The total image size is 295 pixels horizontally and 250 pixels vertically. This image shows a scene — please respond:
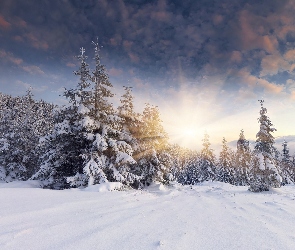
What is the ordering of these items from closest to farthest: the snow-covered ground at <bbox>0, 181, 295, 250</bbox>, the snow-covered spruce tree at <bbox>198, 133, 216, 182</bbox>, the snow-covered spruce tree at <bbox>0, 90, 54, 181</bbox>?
Answer: 1. the snow-covered ground at <bbox>0, 181, 295, 250</bbox>
2. the snow-covered spruce tree at <bbox>0, 90, 54, 181</bbox>
3. the snow-covered spruce tree at <bbox>198, 133, 216, 182</bbox>

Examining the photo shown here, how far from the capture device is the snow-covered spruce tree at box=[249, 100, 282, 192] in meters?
22.2

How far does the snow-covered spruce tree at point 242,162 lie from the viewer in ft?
188

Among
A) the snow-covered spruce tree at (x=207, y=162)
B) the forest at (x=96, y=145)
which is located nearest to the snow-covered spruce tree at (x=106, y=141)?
the forest at (x=96, y=145)

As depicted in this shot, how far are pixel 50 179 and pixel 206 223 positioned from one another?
46.6ft

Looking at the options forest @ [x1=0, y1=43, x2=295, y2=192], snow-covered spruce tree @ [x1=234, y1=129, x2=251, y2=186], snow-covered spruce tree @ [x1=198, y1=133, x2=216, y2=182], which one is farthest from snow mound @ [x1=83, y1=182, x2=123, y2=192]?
snow-covered spruce tree @ [x1=234, y1=129, x2=251, y2=186]

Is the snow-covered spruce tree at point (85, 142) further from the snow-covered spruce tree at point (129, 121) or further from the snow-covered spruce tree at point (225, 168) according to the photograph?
the snow-covered spruce tree at point (225, 168)

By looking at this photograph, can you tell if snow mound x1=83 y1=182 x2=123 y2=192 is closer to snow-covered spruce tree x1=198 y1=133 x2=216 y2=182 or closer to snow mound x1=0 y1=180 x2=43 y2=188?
snow mound x1=0 y1=180 x2=43 y2=188

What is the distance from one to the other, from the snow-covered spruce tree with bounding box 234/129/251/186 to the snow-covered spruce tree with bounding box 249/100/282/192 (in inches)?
1313

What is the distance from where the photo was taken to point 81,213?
23.8ft

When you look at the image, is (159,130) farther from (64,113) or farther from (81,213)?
(81,213)

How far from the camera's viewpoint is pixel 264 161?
2366 cm

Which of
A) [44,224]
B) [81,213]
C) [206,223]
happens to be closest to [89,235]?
[44,224]

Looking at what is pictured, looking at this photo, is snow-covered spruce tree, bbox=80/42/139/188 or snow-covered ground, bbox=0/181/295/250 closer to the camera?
snow-covered ground, bbox=0/181/295/250

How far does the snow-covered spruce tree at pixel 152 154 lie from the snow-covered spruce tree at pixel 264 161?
31.1 ft
